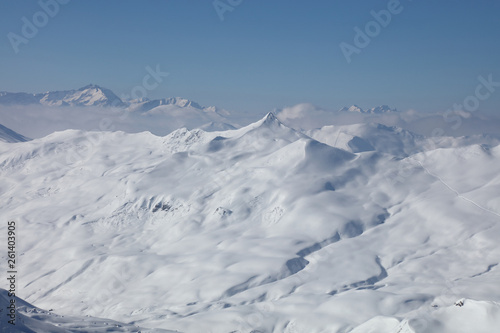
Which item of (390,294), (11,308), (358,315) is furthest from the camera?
(390,294)

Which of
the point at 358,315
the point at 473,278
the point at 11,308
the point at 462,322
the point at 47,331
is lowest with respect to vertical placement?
the point at 473,278

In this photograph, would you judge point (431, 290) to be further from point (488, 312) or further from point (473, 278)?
point (488, 312)

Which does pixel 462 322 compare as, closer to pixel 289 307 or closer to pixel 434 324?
pixel 434 324

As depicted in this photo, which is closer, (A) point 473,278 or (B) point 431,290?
(B) point 431,290

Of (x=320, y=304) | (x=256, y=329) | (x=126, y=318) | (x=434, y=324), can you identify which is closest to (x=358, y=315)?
(x=320, y=304)

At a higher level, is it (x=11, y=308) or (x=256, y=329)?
(x=11, y=308)

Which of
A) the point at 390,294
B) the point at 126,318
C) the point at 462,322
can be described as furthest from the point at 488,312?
the point at 126,318

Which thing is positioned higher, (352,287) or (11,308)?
(11,308)

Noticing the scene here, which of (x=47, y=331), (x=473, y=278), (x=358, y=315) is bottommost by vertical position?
(x=473, y=278)

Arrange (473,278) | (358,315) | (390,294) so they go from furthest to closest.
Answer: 1. (473,278)
2. (390,294)
3. (358,315)
